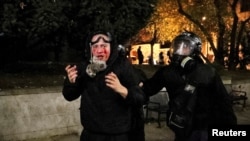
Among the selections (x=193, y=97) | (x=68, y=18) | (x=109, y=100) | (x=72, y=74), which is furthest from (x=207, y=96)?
(x=68, y=18)

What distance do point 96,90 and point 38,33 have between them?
4.88 m

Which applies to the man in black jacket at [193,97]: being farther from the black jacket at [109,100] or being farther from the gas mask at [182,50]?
the black jacket at [109,100]

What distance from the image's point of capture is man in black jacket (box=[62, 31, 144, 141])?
3.45 m

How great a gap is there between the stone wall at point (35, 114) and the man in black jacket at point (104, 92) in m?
3.77

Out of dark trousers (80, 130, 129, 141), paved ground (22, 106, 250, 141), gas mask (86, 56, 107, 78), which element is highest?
gas mask (86, 56, 107, 78)

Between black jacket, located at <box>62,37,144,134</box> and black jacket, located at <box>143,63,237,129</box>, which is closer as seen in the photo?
black jacket, located at <box>62,37,144,134</box>

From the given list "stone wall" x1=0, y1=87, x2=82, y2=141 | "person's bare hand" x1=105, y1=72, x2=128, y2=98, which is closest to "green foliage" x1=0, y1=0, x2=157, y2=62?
"stone wall" x1=0, y1=87, x2=82, y2=141

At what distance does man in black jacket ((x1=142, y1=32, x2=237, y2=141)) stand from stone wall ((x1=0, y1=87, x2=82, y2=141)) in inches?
157

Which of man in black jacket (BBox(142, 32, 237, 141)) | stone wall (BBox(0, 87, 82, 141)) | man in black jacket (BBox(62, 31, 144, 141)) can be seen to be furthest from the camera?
stone wall (BBox(0, 87, 82, 141))

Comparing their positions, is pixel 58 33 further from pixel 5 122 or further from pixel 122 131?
pixel 122 131

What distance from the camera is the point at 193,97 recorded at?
367 cm

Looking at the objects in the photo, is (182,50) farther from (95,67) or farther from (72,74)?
(72,74)

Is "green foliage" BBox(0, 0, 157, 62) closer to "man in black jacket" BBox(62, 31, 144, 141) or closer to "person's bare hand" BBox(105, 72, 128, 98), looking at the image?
"man in black jacket" BBox(62, 31, 144, 141)

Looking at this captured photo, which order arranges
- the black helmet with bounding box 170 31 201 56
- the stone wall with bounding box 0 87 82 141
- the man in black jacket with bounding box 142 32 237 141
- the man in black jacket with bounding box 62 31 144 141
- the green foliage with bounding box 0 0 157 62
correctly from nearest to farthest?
the man in black jacket with bounding box 62 31 144 141 → the man in black jacket with bounding box 142 32 237 141 → the black helmet with bounding box 170 31 201 56 → the stone wall with bounding box 0 87 82 141 → the green foliage with bounding box 0 0 157 62
